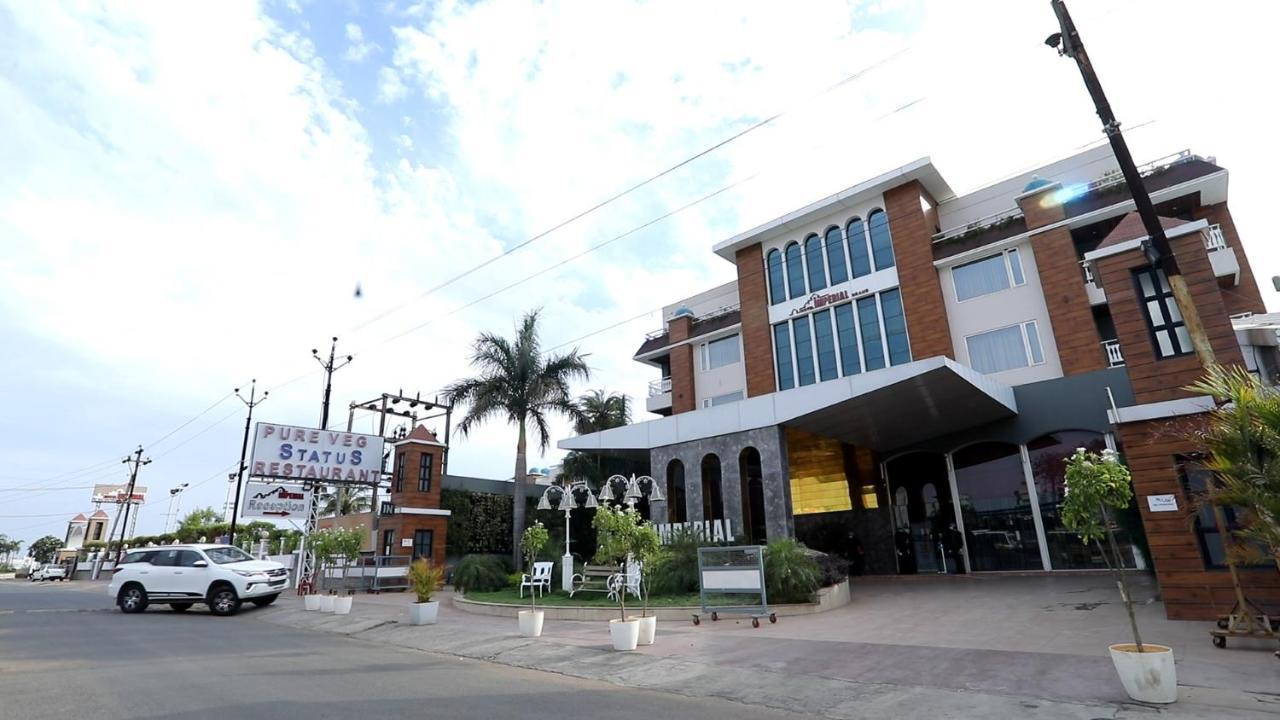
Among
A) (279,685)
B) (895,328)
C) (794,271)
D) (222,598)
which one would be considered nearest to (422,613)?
(279,685)

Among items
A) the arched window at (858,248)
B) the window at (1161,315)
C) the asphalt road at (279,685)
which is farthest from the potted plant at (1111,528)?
the arched window at (858,248)

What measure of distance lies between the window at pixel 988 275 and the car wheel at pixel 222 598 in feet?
77.9

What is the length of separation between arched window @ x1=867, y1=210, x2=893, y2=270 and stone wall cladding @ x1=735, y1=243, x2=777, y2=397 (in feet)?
15.2

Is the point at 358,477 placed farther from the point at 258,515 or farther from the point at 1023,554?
the point at 1023,554

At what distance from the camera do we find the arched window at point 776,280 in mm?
25828

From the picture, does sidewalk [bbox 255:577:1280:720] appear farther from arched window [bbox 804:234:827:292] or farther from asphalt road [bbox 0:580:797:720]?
arched window [bbox 804:234:827:292]

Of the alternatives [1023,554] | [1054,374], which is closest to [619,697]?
[1023,554]

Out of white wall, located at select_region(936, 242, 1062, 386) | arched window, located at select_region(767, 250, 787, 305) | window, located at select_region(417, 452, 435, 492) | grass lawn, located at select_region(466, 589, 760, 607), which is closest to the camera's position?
grass lawn, located at select_region(466, 589, 760, 607)

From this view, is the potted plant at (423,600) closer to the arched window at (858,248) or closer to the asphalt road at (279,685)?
the asphalt road at (279,685)

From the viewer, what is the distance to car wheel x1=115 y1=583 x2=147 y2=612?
16.6m

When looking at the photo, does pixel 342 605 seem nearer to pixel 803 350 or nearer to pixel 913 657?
pixel 913 657

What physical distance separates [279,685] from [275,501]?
23.2 m

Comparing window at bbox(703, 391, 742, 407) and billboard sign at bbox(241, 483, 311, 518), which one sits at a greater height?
window at bbox(703, 391, 742, 407)

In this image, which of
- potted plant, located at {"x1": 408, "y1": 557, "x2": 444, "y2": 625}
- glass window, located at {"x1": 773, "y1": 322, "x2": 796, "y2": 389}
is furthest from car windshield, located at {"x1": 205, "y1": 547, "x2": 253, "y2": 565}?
glass window, located at {"x1": 773, "y1": 322, "x2": 796, "y2": 389}
